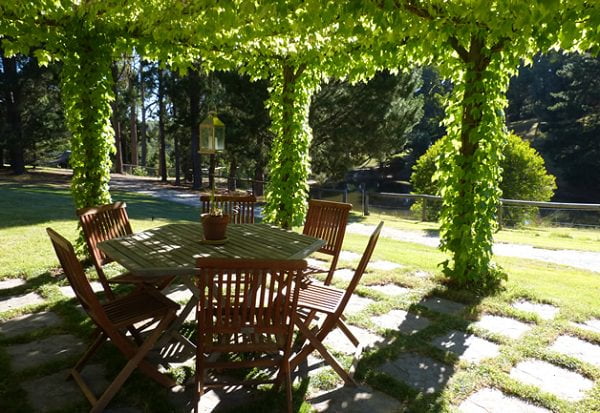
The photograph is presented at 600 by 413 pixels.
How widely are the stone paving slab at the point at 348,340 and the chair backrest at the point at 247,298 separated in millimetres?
878

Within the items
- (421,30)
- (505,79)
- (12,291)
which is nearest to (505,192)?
(505,79)

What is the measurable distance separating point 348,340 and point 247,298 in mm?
1344

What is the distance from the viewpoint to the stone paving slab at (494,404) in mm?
2521

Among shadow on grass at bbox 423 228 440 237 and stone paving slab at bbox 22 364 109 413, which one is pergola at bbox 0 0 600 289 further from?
shadow on grass at bbox 423 228 440 237

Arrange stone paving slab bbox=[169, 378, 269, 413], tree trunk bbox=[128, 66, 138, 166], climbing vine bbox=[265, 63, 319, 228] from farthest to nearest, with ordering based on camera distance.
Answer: tree trunk bbox=[128, 66, 138, 166], climbing vine bbox=[265, 63, 319, 228], stone paving slab bbox=[169, 378, 269, 413]

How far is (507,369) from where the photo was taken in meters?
2.99

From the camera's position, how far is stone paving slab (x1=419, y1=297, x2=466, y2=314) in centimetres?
416

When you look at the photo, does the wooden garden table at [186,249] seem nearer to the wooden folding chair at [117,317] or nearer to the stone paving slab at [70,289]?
the wooden folding chair at [117,317]

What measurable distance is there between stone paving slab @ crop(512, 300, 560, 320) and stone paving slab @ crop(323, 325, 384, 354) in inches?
67.8

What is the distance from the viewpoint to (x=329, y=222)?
4469 mm

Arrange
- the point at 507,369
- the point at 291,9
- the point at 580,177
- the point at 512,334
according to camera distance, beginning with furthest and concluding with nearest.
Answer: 1. the point at 580,177
2. the point at 512,334
3. the point at 291,9
4. the point at 507,369

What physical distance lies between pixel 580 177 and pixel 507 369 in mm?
32423

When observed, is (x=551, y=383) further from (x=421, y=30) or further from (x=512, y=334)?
(x=421, y=30)

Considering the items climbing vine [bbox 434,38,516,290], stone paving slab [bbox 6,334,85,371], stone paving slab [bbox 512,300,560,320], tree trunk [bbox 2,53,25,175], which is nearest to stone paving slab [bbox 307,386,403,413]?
stone paving slab [bbox 6,334,85,371]
